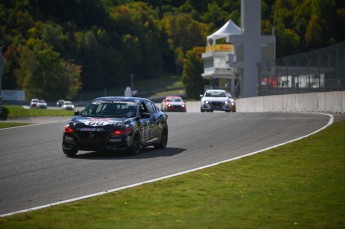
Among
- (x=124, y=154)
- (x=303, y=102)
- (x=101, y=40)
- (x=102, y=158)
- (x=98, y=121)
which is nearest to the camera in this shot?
(x=102, y=158)

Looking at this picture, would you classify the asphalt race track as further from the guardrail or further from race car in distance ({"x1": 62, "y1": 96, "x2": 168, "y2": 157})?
the guardrail

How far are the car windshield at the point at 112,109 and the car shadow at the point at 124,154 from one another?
2.80 ft

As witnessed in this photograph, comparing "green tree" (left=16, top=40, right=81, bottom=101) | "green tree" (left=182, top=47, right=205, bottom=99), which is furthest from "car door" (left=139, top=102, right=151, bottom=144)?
"green tree" (left=182, top=47, right=205, bottom=99)

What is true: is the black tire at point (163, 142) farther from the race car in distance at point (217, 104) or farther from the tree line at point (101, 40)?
the tree line at point (101, 40)

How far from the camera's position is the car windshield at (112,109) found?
2066cm

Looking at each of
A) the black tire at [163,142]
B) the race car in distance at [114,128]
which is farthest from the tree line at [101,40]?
the race car in distance at [114,128]

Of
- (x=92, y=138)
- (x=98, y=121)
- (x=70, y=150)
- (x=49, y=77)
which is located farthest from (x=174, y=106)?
(x=49, y=77)

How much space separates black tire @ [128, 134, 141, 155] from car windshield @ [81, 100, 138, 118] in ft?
2.00

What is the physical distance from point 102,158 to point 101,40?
501ft

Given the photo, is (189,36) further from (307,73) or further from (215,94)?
(307,73)

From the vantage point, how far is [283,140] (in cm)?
2319

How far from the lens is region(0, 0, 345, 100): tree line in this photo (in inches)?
5925

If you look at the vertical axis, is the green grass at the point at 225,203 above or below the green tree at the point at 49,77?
below

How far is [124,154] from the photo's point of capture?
20.4 metres
